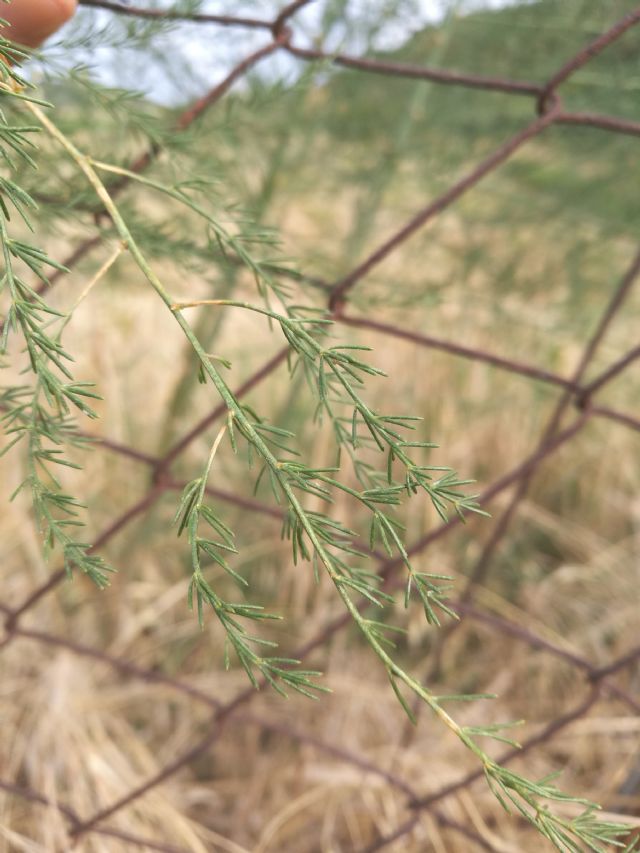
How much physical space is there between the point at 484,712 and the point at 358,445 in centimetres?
81

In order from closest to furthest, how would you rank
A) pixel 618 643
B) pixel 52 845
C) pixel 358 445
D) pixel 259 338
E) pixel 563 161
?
1. pixel 358 445
2. pixel 52 845
3. pixel 618 643
4. pixel 563 161
5. pixel 259 338

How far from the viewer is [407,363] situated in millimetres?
1716

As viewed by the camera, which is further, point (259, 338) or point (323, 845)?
point (259, 338)

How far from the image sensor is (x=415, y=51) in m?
1.25

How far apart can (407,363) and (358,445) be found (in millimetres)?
1413

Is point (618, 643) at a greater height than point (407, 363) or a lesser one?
lesser

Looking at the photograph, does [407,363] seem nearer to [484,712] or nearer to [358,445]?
[484,712]

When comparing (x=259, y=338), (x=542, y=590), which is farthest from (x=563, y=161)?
(x=542, y=590)

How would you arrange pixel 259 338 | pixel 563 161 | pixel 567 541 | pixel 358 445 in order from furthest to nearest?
1. pixel 259 338
2. pixel 563 161
3. pixel 567 541
4. pixel 358 445

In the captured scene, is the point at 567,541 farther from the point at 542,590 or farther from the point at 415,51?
the point at 415,51

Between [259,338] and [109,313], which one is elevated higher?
[259,338]

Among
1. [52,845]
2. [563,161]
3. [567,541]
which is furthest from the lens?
[563,161]

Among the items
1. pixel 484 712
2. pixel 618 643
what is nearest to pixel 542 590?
pixel 618 643

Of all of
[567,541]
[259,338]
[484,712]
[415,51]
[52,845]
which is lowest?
[52,845]
